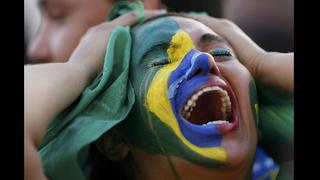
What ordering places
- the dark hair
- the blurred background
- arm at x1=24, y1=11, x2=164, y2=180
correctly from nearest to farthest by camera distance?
arm at x1=24, y1=11, x2=164, y2=180 → the blurred background → the dark hair

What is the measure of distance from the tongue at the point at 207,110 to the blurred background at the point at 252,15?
8.6 inches

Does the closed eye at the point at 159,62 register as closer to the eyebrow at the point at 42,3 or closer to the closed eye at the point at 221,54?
the closed eye at the point at 221,54

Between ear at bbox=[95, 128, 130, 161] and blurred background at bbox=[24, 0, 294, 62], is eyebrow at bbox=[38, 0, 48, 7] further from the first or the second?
ear at bbox=[95, 128, 130, 161]

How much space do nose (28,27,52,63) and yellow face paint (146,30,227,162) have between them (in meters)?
0.36

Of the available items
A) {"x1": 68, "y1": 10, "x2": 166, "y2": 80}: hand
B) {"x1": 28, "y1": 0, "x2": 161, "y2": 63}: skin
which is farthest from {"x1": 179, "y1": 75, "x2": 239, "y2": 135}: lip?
{"x1": 28, "y1": 0, "x2": 161, "y2": 63}: skin

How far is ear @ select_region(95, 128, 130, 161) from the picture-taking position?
0.80m

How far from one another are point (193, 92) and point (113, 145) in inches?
7.0

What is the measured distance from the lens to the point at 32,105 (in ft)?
2.37

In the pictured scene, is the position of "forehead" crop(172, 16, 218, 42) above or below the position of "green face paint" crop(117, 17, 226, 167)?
above

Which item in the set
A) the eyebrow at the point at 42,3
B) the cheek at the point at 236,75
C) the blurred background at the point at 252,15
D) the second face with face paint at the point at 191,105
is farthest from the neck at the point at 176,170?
the eyebrow at the point at 42,3
